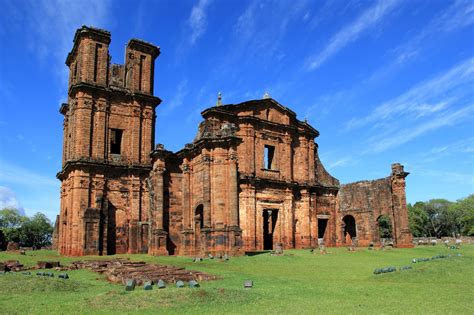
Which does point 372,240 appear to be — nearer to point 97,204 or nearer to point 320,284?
point 97,204

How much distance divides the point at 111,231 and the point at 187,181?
235 inches

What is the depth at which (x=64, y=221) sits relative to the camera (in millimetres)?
28625

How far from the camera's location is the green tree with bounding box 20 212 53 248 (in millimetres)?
66938

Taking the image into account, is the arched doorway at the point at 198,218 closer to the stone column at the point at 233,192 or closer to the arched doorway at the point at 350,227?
the stone column at the point at 233,192

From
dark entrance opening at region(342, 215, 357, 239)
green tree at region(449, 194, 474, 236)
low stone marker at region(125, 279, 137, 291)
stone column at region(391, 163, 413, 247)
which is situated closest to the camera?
low stone marker at region(125, 279, 137, 291)

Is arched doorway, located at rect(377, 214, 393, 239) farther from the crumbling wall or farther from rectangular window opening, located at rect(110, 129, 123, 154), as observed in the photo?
rectangular window opening, located at rect(110, 129, 123, 154)

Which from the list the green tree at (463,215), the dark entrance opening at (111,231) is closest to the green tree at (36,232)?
the dark entrance opening at (111,231)

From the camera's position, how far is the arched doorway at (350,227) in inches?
1406

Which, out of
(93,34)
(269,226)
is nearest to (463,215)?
(269,226)

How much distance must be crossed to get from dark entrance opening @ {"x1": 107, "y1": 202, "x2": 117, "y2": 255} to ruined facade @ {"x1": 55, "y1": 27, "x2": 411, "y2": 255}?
0.06 meters

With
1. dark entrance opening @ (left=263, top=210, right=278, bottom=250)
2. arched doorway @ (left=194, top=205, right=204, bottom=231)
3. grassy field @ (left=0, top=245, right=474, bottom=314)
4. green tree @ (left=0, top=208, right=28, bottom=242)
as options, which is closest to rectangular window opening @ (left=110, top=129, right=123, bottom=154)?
arched doorway @ (left=194, top=205, right=204, bottom=231)

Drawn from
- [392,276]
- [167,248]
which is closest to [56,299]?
[392,276]

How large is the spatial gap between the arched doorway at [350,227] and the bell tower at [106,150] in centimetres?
1728

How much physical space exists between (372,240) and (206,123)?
639 inches
